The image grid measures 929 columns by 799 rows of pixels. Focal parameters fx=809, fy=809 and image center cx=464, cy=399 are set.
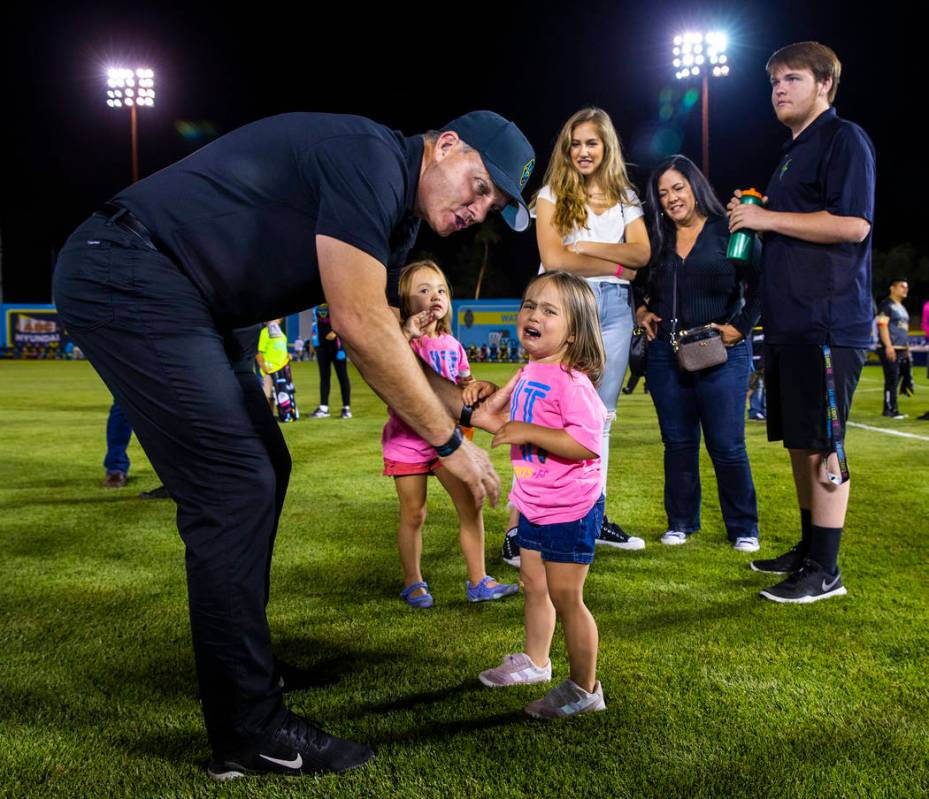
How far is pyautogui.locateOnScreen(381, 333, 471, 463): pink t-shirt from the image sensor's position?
150 inches

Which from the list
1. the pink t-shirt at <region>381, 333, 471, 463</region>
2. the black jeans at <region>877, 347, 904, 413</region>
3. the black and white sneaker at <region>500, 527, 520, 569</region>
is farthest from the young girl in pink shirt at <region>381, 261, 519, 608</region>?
the black jeans at <region>877, 347, 904, 413</region>

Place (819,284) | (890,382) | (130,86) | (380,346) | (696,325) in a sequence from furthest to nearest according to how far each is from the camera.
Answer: (130,86)
(890,382)
(696,325)
(819,284)
(380,346)

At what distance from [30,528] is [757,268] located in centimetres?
491

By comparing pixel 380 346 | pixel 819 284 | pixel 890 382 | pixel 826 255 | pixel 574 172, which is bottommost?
pixel 890 382

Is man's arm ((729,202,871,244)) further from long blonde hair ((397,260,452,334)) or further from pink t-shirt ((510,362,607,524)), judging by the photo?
pink t-shirt ((510,362,607,524))

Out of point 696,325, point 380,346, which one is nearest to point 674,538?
point 696,325

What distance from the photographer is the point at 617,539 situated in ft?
16.0

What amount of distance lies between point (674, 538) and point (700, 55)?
97.0 ft

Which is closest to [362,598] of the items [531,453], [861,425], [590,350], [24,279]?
[531,453]

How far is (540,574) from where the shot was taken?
289 cm

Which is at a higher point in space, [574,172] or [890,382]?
[574,172]

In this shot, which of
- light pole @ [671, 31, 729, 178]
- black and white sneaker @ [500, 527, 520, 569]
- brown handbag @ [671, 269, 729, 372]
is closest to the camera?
black and white sneaker @ [500, 527, 520, 569]

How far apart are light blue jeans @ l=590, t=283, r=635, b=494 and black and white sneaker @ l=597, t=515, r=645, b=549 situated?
469 millimetres

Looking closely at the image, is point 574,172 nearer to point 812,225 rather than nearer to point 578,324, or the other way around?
point 812,225
